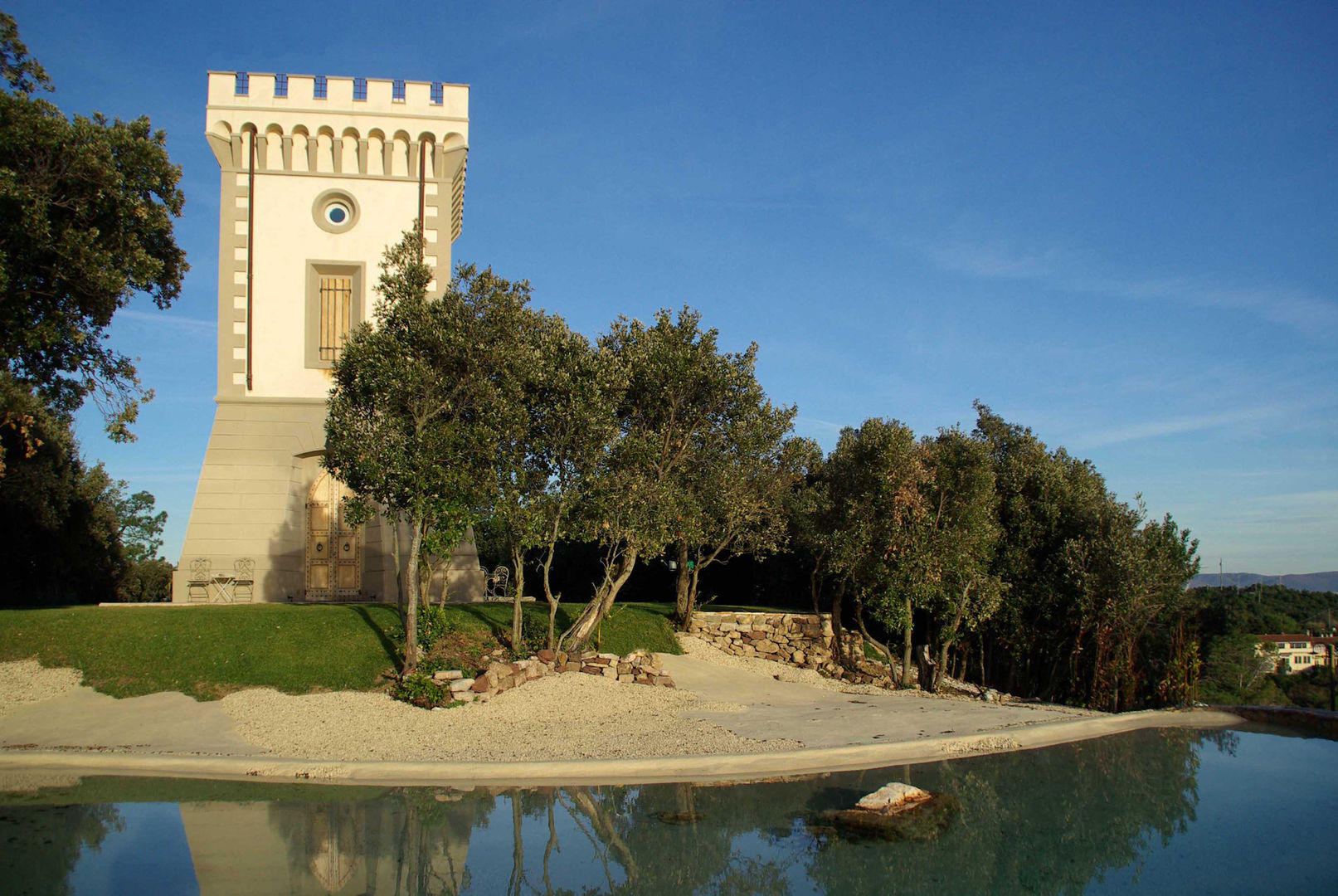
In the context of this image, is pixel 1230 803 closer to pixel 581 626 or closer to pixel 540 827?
pixel 540 827

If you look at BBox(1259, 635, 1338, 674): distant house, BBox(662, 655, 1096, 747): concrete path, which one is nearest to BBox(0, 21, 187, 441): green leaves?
BBox(662, 655, 1096, 747): concrete path

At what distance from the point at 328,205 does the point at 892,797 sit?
71.7 feet

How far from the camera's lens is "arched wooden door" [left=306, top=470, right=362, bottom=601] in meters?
23.2

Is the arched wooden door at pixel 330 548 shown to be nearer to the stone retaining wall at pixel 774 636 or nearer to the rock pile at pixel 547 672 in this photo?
the rock pile at pixel 547 672

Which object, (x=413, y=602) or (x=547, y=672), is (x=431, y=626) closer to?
→ (x=413, y=602)

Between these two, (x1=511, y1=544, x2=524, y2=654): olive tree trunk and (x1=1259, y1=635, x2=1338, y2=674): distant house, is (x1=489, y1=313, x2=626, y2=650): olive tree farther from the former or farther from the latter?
(x1=1259, y1=635, x2=1338, y2=674): distant house

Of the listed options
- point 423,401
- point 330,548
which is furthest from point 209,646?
point 330,548

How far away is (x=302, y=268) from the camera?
2384 centimetres

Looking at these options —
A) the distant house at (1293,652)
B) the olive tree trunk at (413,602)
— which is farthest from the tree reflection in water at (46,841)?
the distant house at (1293,652)

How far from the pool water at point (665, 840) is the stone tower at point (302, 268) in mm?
12631

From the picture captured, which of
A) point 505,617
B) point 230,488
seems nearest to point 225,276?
point 230,488

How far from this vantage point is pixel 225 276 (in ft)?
77.1

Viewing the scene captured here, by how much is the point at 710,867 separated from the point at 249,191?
22690mm

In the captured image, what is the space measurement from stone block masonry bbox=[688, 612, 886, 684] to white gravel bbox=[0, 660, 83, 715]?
1432 centimetres
